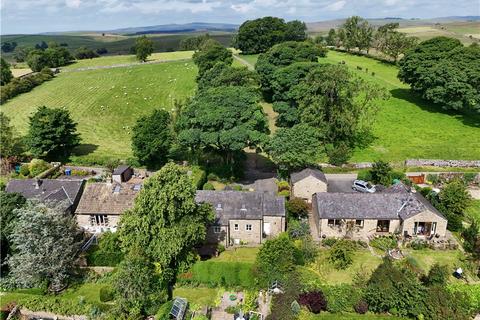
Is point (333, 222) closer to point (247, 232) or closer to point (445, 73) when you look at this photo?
point (247, 232)

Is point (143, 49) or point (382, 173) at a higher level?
point (143, 49)

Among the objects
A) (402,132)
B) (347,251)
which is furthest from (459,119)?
(347,251)

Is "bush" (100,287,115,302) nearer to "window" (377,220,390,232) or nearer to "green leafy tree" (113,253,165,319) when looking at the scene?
"green leafy tree" (113,253,165,319)

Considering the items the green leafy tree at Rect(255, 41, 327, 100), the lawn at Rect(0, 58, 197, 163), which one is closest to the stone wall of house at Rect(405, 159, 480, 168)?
the green leafy tree at Rect(255, 41, 327, 100)

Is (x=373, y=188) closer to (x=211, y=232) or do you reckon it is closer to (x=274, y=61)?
(x=211, y=232)

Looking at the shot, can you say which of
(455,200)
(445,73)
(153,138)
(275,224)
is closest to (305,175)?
(275,224)

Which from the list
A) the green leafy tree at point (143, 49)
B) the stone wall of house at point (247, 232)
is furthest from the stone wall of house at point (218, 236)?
the green leafy tree at point (143, 49)

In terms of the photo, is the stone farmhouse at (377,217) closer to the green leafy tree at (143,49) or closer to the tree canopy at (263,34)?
the tree canopy at (263,34)
